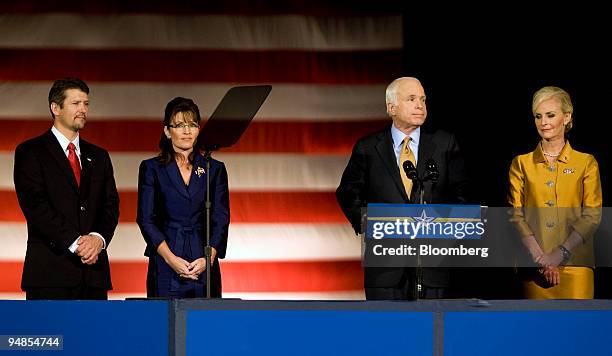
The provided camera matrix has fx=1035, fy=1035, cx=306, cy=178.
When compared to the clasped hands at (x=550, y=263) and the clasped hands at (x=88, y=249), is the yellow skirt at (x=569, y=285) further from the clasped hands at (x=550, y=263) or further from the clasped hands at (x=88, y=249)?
the clasped hands at (x=88, y=249)

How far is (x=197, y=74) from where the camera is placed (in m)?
5.36

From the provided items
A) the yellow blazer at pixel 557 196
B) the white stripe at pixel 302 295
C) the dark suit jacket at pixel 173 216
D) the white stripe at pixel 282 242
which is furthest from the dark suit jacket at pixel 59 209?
the yellow blazer at pixel 557 196

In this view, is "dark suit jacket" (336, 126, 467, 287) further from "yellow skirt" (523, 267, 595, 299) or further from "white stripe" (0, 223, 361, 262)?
"white stripe" (0, 223, 361, 262)

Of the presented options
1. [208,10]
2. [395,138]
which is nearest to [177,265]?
[395,138]

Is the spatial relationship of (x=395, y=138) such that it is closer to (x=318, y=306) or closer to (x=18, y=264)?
(x=318, y=306)

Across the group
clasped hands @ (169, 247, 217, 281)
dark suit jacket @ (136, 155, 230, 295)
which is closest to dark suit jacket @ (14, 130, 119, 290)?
dark suit jacket @ (136, 155, 230, 295)

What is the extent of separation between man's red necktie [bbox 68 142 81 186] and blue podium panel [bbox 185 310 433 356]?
136 cm

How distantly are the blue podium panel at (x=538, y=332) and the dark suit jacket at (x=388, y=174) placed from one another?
888 mm

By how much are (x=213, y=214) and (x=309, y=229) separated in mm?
1019

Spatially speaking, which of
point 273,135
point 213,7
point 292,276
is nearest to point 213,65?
point 213,7

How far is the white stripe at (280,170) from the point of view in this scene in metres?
5.28

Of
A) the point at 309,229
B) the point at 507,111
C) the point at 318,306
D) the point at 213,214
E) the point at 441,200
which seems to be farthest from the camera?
the point at 309,229

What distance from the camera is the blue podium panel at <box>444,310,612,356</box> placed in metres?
3.05

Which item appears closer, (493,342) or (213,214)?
(493,342)
